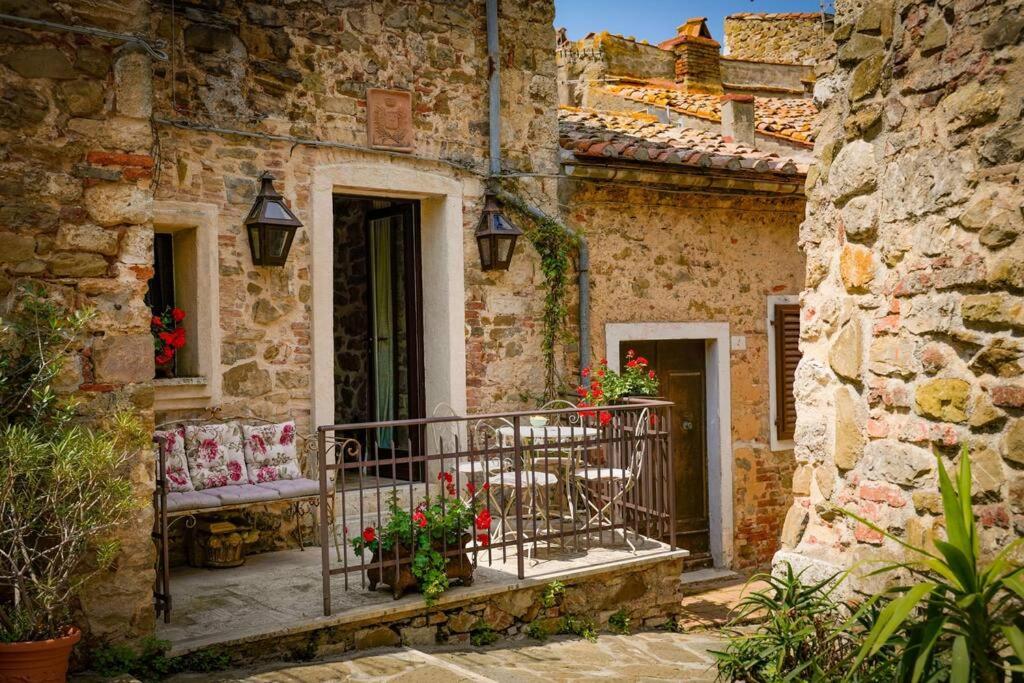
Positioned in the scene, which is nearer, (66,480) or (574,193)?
(66,480)

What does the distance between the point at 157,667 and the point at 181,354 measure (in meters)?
2.65

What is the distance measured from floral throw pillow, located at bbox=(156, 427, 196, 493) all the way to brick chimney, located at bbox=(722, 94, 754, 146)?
7.06m

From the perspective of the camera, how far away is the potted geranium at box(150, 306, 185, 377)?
607 centimetres

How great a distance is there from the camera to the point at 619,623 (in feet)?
20.7

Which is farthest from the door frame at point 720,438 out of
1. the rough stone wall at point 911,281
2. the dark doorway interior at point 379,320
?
the rough stone wall at point 911,281

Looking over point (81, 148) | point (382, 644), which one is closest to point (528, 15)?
point (81, 148)

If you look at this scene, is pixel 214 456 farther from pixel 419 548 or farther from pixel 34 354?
pixel 34 354

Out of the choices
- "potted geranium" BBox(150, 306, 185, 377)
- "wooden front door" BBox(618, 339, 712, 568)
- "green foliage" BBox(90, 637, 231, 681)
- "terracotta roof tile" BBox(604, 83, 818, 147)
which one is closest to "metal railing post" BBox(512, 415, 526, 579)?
"green foliage" BBox(90, 637, 231, 681)

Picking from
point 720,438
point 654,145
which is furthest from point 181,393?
point 720,438

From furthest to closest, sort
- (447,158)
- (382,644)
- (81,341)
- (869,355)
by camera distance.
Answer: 1. (447,158)
2. (382,644)
3. (81,341)
4. (869,355)

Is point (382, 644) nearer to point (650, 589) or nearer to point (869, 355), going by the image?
point (650, 589)

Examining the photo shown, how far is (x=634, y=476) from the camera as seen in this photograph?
6.52 m

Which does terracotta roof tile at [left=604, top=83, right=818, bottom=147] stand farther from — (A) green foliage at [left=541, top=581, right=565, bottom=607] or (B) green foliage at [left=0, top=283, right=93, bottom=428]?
(B) green foliage at [left=0, top=283, right=93, bottom=428]

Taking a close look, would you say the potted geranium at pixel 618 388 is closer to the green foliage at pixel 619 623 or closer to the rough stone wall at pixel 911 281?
the green foliage at pixel 619 623
